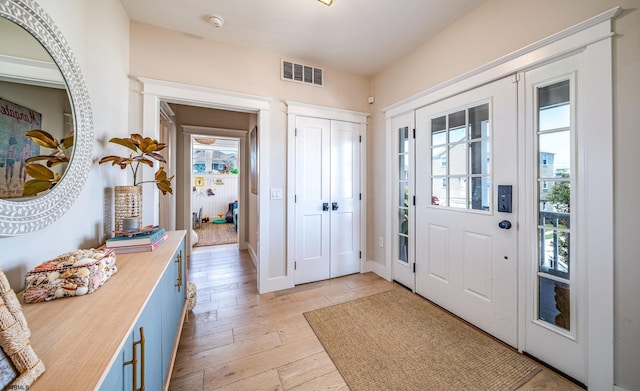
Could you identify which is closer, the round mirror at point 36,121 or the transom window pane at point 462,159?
the round mirror at point 36,121

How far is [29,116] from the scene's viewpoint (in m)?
0.97

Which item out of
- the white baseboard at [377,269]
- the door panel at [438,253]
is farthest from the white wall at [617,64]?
the white baseboard at [377,269]

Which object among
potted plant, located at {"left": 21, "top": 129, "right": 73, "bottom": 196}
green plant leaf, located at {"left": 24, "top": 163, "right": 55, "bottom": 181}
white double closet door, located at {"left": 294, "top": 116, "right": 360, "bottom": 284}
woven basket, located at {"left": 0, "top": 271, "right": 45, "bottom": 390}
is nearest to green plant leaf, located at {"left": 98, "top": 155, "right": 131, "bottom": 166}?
potted plant, located at {"left": 21, "top": 129, "right": 73, "bottom": 196}

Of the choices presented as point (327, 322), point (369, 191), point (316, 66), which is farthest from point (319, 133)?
point (327, 322)

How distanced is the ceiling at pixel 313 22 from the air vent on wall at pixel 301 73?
126mm

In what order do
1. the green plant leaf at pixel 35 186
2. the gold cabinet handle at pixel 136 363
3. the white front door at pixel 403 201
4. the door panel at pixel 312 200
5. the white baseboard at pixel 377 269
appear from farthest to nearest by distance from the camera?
the white baseboard at pixel 377 269 < the door panel at pixel 312 200 < the white front door at pixel 403 201 < the green plant leaf at pixel 35 186 < the gold cabinet handle at pixel 136 363

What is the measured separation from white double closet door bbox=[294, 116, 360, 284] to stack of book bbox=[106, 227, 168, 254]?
5.08 feet

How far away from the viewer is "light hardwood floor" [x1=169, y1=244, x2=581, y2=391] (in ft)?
4.89

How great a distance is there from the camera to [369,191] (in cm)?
331

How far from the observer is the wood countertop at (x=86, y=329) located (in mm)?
559

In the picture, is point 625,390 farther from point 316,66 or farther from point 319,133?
point 316,66

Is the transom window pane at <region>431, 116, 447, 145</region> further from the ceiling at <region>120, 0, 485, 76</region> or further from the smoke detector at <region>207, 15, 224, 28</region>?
the smoke detector at <region>207, 15, 224, 28</region>

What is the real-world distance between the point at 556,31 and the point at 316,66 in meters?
2.20

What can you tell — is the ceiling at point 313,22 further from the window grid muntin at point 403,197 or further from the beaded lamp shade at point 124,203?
the beaded lamp shade at point 124,203
